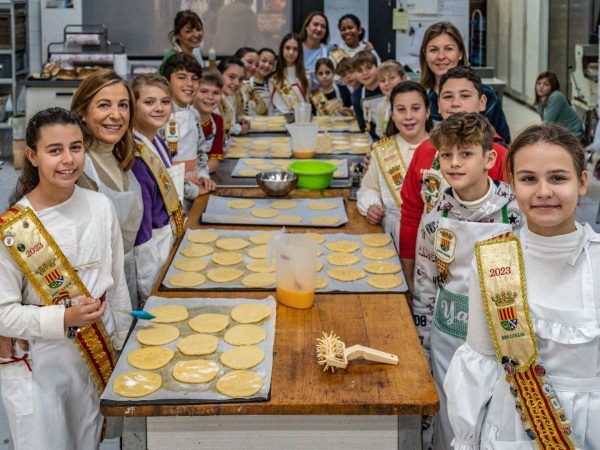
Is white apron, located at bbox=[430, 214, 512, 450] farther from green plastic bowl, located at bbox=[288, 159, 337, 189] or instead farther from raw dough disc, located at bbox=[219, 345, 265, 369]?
green plastic bowl, located at bbox=[288, 159, 337, 189]

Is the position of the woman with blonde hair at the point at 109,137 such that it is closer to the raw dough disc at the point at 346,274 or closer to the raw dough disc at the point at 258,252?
the raw dough disc at the point at 258,252

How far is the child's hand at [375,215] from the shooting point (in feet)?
10.2

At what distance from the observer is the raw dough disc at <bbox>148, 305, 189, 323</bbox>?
2.18 m

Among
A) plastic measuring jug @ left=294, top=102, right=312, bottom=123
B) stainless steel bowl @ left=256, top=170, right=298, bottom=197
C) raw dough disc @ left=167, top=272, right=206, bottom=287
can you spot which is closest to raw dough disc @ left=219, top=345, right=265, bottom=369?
raw dough disc @ left=167, top=272, right=206, bottom=287

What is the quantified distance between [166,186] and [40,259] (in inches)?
35.8

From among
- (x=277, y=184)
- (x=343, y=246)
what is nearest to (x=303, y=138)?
(x=277, y=184)

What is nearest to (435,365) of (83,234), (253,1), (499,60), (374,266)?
(374,266)

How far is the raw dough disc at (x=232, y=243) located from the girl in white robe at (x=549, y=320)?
1.25 m

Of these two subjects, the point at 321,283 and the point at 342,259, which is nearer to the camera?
the point at 321,283

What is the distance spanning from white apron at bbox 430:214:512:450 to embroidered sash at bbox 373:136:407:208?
793 millimetres

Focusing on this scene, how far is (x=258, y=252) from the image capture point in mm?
2760

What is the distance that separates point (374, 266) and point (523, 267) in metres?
0.98

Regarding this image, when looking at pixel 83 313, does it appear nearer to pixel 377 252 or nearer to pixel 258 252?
pixel 258 252

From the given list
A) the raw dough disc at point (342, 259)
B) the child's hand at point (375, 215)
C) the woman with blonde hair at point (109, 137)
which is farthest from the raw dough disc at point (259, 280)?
the child's hand at point (375, 215)
